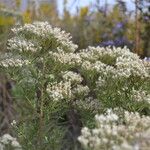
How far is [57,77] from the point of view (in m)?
3.89

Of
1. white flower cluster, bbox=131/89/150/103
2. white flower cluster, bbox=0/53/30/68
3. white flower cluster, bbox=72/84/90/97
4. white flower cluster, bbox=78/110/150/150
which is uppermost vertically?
white flower cluster, bbox=78/110/150/150

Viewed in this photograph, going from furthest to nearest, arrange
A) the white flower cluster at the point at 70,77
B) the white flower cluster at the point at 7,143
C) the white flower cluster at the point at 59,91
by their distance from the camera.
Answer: the white flower cluster at the point at 70,77
the white flower cluster at the point at 59,91
the white flower cluster at the point at 7,143

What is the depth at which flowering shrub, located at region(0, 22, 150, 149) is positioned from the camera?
3588mm

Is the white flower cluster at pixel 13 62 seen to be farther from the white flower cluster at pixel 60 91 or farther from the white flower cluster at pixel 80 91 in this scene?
the white flower cluster at pixel 80 91

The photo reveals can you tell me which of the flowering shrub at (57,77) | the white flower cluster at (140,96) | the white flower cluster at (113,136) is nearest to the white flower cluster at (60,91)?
the flowering shrub at (57,77)

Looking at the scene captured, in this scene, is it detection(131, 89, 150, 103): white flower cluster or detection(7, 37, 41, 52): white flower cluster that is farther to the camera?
detection(7, 37, 41, 52): white flower cluster

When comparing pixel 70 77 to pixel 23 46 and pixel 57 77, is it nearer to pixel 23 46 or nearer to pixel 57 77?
pixel 57 77

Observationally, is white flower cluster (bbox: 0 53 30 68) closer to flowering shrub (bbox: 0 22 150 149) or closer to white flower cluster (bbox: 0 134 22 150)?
flowering shrub (bbox: 0 22 150 149)

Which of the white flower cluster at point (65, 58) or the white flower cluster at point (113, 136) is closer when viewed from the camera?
the white flower cluster at point (113, 136)

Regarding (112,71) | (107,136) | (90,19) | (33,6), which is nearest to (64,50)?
(112,71)

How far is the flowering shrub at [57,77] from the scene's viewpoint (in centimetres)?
359

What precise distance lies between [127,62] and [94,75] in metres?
0.29

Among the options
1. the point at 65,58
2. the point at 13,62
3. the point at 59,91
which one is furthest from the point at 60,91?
the point at 13,62

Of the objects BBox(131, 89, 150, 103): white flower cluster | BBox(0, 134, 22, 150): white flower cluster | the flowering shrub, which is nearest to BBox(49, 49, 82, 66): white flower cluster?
the flowering shrub
